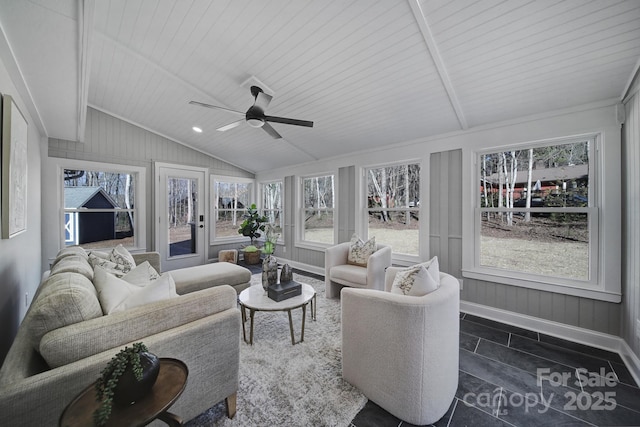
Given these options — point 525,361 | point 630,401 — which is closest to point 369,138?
point 525,361

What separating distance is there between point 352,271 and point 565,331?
7.36 feet

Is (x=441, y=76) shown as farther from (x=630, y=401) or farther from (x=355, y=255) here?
A: (x=630, y=401)

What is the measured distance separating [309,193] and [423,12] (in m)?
3.72

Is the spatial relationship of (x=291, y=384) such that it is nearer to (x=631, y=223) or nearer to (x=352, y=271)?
(x=352, y=271)

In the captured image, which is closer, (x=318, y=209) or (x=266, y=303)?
(x=266, y=303)

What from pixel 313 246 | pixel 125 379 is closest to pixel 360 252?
pixel 313 246

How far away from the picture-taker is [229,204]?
606 cm

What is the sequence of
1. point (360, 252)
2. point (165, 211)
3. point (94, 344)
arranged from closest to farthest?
point (94, 344) → point (360, 252) → point (165, 211)

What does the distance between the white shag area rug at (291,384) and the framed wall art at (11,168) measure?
198 cm

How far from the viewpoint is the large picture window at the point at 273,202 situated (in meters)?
5.95

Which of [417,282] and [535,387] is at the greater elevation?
[417,282]

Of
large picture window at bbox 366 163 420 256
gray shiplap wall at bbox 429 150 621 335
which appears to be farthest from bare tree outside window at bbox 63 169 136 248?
gray shiplap wall at bbox 429 150 621 335

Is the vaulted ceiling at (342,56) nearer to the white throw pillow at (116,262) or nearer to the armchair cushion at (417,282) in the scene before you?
the white throw pillow at (116,262)

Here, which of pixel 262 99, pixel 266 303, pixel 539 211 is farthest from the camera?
pixel 539 211
